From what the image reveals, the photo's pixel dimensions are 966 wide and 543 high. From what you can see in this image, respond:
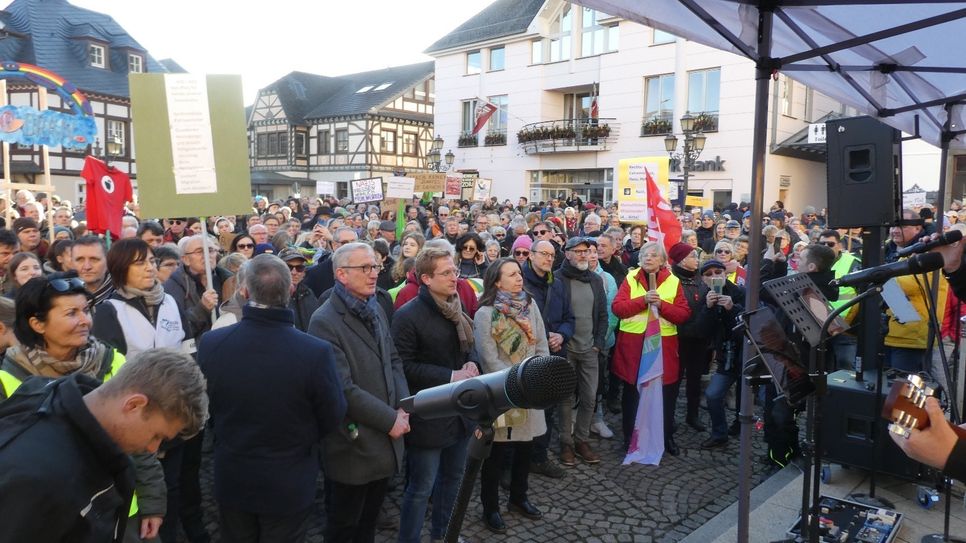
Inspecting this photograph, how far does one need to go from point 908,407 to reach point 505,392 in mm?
1445

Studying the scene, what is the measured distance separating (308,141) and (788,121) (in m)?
29.8

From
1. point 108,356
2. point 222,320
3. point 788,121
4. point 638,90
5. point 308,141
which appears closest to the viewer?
point 108,356

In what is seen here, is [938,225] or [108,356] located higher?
[938,225]

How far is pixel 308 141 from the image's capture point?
41594 millimetres

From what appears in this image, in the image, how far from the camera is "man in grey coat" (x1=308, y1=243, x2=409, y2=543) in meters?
3.28

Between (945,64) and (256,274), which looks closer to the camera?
(256,274)

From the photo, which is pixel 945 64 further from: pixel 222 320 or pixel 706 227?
pixel 706 227

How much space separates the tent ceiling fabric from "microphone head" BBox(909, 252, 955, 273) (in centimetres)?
111

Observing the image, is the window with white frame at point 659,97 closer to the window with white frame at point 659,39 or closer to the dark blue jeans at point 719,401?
the window with white frame at point 659,39

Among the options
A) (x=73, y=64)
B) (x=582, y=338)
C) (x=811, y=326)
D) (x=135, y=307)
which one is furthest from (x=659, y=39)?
(x=73, y=64)

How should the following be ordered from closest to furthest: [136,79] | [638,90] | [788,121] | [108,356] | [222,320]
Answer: [108,356] < [222,320] < [136,79] < [788,121] < [638,90]

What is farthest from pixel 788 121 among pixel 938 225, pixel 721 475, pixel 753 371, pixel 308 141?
pixel 308 141

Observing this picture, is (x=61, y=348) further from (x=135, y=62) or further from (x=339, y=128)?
(x=339, y=128)

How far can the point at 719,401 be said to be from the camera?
584cm
